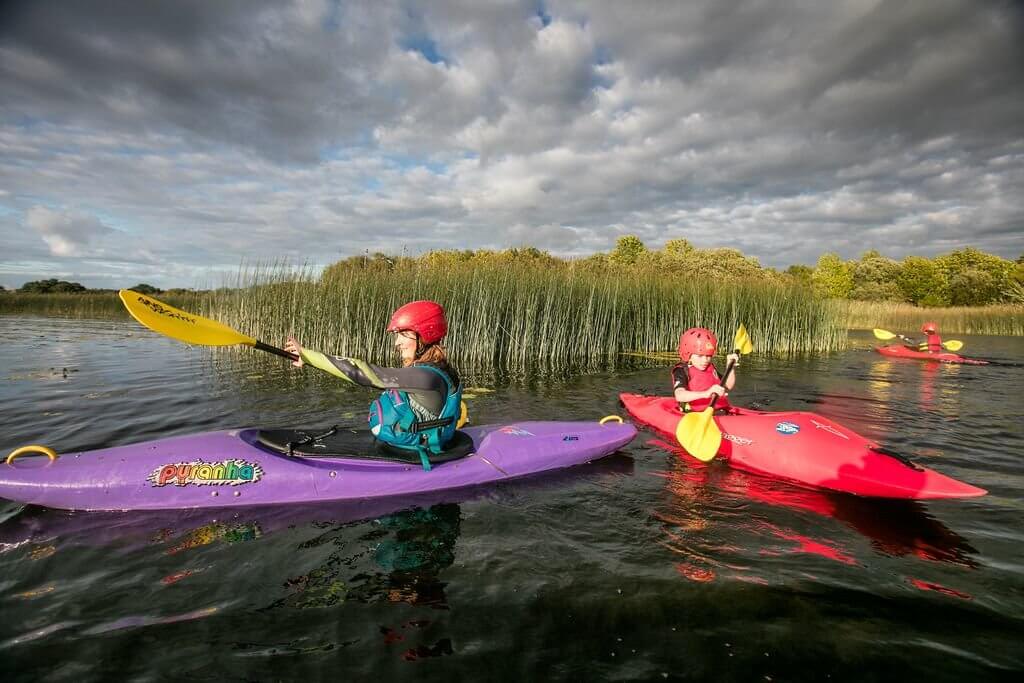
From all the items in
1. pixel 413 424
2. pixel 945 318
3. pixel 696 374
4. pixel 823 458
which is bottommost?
pixel 823 458

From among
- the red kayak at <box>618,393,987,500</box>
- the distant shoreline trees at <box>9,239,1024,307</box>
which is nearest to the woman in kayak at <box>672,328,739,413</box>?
the red kayak at <box>618,393,987,500</box>

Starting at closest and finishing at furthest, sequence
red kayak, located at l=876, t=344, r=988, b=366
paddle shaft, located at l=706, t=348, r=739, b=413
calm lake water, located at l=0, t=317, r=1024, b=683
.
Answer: calm lake water, located at l=0, t=317, r=1024, b=683, paddle shaft, located at l=706, t=348, r=739, b=413, red kayak, located at l=876, t=344, r=988, b=366

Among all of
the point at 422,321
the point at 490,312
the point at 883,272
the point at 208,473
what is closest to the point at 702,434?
the point at 422,321

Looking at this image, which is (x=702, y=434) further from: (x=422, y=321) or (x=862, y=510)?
(x=422, y=321)

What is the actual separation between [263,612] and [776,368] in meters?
11.4

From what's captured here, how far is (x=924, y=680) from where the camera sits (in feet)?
7.18

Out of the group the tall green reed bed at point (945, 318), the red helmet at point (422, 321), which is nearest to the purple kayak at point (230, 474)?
the red helmet at point (422, 321)

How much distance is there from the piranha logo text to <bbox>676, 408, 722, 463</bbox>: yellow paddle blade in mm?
3542

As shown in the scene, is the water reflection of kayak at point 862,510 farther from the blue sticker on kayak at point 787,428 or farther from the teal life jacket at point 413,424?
the teal life jacket at point 413,424

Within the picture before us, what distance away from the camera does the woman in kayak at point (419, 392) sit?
3820 mm

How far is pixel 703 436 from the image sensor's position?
4.79 m

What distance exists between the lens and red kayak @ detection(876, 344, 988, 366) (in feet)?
38.7

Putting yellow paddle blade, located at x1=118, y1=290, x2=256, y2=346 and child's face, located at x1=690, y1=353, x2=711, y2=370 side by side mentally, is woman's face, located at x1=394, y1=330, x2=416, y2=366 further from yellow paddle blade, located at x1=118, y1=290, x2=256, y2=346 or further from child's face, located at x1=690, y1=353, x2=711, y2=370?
child's face, located at x1=690, y1=353, x2=711, y2=370

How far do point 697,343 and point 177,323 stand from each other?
453cm
